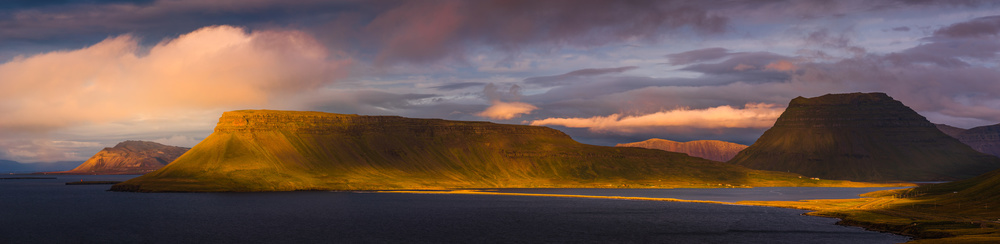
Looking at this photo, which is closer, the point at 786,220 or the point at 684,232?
the point at 684,232

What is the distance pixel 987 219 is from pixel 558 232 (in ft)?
264

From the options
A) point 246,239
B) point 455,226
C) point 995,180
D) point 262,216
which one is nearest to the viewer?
point 246,239

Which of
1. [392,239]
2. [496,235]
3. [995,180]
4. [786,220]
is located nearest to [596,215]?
[786,220]

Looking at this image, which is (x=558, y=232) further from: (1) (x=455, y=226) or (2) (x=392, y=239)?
(2) (x=392, y=239)

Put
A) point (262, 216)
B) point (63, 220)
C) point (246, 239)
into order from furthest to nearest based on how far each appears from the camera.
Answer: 1. point (262, 216)
2. point (63, 220)
3. point (246, 239)

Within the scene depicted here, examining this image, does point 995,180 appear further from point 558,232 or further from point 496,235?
point 496,235

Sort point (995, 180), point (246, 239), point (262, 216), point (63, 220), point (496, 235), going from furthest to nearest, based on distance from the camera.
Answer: point (995, 180)
point (262, 216)
point (63, 220)
point (496, 235)
point (246, 239)

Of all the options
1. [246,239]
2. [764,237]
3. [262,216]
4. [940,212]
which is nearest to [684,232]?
[764,237]

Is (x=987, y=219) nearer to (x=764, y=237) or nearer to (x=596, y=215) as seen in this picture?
(x=764, y=237)

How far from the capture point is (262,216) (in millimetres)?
171875

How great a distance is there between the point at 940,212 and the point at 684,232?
66.7 meters

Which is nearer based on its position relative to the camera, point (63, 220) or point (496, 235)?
point (496, 235)

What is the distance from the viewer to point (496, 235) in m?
130

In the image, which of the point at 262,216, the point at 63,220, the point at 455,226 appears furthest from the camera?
the point at 262,216
